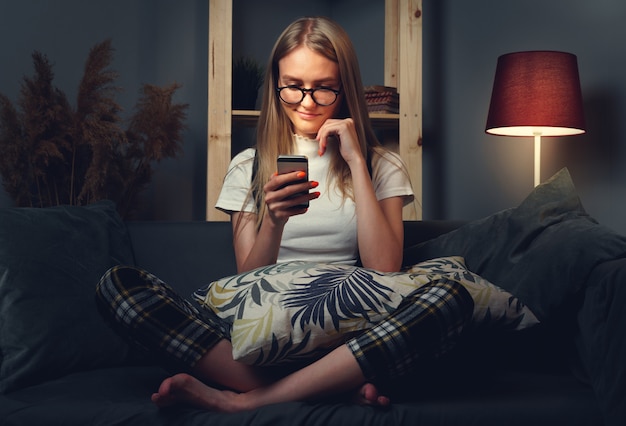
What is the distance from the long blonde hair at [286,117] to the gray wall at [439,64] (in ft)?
3.46

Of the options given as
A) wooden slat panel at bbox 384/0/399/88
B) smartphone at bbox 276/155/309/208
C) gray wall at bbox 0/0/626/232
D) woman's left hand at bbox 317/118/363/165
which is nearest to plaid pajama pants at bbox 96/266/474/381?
smartphone at bbox 276/155/309/208

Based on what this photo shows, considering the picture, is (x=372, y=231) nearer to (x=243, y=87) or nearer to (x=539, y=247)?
(x=539, y=247)

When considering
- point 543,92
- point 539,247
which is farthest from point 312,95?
point 543,92

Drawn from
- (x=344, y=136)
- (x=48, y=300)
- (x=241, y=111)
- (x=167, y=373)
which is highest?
(x=241, y=111)

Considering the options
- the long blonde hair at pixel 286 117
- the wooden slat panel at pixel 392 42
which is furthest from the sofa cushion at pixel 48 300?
the wooden slat panel at pixel 392 42

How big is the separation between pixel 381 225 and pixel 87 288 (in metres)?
0.66

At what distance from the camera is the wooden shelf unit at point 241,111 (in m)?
2.88

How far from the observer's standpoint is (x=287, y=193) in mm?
1414

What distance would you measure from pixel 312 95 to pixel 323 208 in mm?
267

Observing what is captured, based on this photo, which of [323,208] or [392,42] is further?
[392,42]

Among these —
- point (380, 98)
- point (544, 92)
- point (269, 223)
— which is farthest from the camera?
point (380, 98)

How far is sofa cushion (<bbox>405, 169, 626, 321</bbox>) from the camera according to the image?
4.45ft

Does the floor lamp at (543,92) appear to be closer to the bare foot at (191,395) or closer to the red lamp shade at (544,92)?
the red lamp shade at (544,92)

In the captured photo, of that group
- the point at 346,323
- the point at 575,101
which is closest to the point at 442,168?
the point at 575,101
